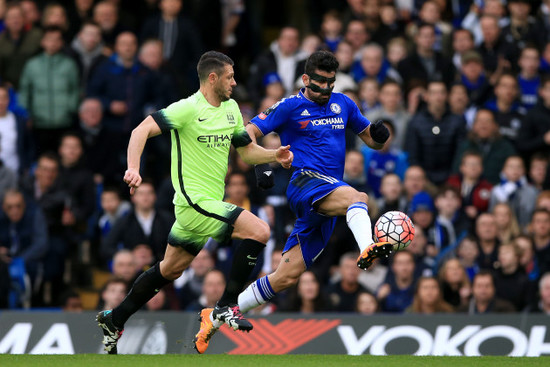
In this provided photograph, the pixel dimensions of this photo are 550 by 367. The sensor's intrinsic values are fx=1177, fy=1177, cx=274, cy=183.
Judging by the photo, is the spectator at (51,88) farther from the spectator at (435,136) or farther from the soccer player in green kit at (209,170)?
the soccer player in green kit at (209,170)

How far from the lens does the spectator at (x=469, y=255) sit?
14.0 m

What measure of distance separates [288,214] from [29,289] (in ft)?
11.2

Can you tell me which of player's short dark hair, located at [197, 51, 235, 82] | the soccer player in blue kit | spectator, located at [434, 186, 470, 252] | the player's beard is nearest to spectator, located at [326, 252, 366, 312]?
spectator, located at [434, 186, 470, 252]

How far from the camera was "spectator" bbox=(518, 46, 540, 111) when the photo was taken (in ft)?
51.7

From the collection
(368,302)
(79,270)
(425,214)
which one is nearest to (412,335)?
(368,302)

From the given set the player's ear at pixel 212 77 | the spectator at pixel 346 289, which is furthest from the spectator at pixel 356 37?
the player's ear at pixel 212 77

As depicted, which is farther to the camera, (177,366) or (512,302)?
(512,302)

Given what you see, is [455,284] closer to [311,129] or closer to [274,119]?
[311,129]

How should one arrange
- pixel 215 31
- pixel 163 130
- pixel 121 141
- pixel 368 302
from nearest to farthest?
pixel 163 130, pixel 368 302, pixel 121 141, pixel 215 31

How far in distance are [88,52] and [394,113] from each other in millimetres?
4447

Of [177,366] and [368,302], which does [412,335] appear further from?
[177,366]

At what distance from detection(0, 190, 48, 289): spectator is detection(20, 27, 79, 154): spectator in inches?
59.3

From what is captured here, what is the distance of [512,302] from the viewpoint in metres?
13.6

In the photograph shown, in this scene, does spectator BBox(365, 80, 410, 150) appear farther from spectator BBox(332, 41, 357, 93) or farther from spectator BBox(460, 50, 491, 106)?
spectator BBox(460, 50, 491, 106)
